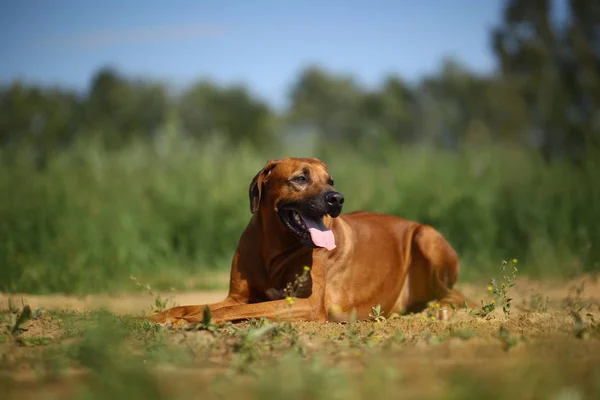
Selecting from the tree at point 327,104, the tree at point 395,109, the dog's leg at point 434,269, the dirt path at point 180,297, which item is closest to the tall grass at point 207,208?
the dirt path at point 180,297

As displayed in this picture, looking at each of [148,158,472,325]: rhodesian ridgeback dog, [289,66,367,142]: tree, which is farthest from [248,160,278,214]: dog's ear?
[289,66,367,142]: tree

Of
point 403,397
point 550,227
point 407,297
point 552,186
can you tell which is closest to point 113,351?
point 403,397

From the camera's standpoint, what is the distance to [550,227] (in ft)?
33.3

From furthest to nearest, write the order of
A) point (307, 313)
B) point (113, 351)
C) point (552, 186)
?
point (552, 186)
point (307, 313)
point (113, 351)

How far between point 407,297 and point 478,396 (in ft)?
12.6

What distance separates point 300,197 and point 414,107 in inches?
1705

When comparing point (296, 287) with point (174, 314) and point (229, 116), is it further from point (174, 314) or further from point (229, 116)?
point (229, 116)

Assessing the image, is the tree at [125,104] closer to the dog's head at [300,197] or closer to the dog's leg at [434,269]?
the dog's leg at [434,269]

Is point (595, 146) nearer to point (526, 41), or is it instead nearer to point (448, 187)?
point (448, 187)

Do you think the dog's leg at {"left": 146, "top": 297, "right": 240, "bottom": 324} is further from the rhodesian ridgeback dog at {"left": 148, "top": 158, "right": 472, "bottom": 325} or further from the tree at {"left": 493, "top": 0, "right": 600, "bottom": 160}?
the tree at {"left": 493, "top": 0, "right": 600, "bottom": 160}

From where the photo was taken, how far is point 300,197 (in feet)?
17.5

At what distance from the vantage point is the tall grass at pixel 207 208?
899 centimetres

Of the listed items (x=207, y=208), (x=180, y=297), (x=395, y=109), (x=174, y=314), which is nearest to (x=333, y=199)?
(x=174, y=314)

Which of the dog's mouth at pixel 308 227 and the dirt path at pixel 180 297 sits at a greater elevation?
the dog's mouth at pixel 308 227
